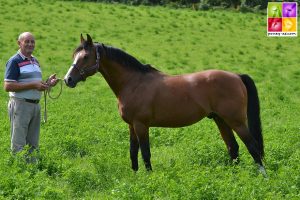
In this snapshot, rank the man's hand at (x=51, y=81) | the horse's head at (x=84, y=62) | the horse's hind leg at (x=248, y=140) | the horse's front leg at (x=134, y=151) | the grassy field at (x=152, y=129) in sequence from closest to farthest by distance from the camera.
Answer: the grassy field at (x=152, y=129) → the man's hand at (x=51, y=81) → the horse's head at (x=84, y=62) → the horse's hind leg at (x=248, y=140) → the horse's front leg at (x=134, y=151)

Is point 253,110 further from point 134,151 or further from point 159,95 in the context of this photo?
point 134,151

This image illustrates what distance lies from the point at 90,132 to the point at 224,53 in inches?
551

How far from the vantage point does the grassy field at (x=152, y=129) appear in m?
6.55

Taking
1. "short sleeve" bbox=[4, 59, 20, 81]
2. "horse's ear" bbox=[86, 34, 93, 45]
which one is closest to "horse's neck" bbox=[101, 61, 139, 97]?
"horse's ear" bbox=[86, 34, 93, 45]

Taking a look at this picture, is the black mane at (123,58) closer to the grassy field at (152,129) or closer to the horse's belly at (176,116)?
the horse's belly at (176,116)

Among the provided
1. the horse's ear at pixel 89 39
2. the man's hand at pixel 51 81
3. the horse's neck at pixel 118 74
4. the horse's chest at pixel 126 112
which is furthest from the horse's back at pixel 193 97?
the man's hand at pixel 51 81

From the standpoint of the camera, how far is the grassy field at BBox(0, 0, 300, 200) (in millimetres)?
6551

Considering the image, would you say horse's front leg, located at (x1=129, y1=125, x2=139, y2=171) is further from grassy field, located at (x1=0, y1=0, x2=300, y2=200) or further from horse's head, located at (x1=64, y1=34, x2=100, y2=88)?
horse's head, located at (x1=64, y1=34, x2=100, y2=88)

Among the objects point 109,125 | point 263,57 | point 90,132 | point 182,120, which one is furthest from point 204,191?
point 263,57

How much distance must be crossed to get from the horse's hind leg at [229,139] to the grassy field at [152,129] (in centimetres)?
17

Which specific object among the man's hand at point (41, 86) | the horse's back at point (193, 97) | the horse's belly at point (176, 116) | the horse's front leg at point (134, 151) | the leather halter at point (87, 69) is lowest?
the horse's front leg at point (134, 151)

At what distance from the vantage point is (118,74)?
840cm

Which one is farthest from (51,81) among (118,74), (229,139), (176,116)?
(229,139)
